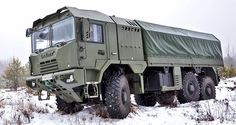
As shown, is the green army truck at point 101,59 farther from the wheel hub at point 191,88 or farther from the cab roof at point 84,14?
the wheel hub at point 191,88

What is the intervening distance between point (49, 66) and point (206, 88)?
9486 millimetres

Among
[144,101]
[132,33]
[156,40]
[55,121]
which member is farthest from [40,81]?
[144,101]

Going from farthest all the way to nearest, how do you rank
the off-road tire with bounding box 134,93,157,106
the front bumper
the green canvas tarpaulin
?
the off-road tire with bounding box 134,93,157,106 → the green canvas tarpaulin → the front bumper

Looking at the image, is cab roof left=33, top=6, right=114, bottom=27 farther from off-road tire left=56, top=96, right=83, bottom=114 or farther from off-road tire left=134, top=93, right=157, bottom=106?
off-road tire left=134, top=93, right=157, bottom=106

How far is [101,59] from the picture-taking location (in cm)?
962

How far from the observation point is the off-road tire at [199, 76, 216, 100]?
1567 cm

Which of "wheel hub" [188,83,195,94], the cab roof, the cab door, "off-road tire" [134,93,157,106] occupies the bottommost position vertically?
"off-road tire" [134,93,157,106]

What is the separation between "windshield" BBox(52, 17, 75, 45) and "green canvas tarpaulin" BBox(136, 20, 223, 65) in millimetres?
3575

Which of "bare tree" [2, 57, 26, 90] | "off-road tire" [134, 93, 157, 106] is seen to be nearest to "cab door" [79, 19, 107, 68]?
"off-road tire" [134, 93, 157, 106]

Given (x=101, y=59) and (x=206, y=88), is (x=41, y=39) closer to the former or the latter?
(x=101, y=59)

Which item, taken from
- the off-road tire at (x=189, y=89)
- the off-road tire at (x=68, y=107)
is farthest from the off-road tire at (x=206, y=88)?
the off-road tire at (x=68, y=107)

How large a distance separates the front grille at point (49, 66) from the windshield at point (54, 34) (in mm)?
653

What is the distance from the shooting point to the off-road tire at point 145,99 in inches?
572

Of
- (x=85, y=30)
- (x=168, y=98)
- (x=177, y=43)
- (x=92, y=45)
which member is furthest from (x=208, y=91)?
(x=85, y=30)
